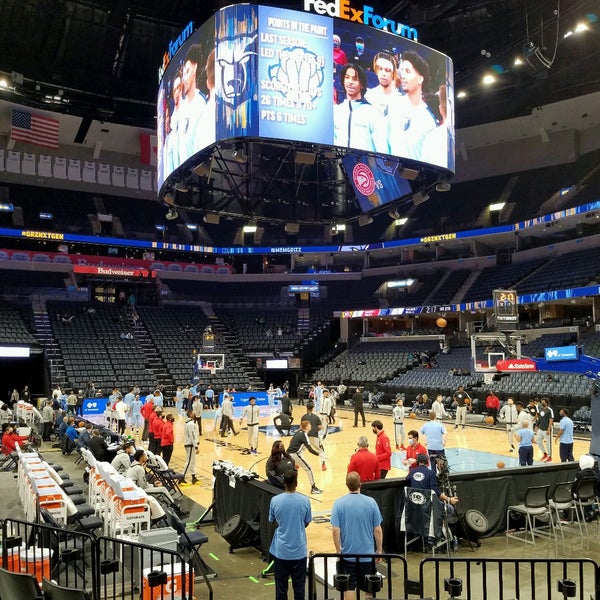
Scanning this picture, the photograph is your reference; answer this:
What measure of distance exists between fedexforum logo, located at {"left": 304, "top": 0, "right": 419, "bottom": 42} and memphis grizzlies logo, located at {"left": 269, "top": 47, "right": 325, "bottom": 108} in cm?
110

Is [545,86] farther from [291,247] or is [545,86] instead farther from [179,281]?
[179,281]

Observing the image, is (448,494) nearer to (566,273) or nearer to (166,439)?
(166,439)

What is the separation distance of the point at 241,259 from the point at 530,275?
21.5m

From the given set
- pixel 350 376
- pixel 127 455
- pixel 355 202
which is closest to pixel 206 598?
pixel 127 455

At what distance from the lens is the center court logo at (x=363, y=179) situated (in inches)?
657

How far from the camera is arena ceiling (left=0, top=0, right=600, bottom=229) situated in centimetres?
2489

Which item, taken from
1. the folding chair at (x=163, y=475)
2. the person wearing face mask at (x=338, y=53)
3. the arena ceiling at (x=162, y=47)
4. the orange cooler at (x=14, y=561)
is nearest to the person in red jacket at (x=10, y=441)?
the folding chair at (x=163, y=475)

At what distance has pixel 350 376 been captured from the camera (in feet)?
114

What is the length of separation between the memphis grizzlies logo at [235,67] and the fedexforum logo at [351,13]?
1.68 metres

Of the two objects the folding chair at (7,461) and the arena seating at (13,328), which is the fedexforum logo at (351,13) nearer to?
the folding chair at (7,461)

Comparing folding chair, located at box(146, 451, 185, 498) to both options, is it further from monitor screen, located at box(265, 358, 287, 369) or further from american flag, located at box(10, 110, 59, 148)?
monitor screen, located at box(265, 358, 287, 369)

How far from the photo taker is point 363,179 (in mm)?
16828

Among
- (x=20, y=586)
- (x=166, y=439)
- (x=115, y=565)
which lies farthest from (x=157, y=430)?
(x=20, y=586)

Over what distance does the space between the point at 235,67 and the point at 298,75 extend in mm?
1376
